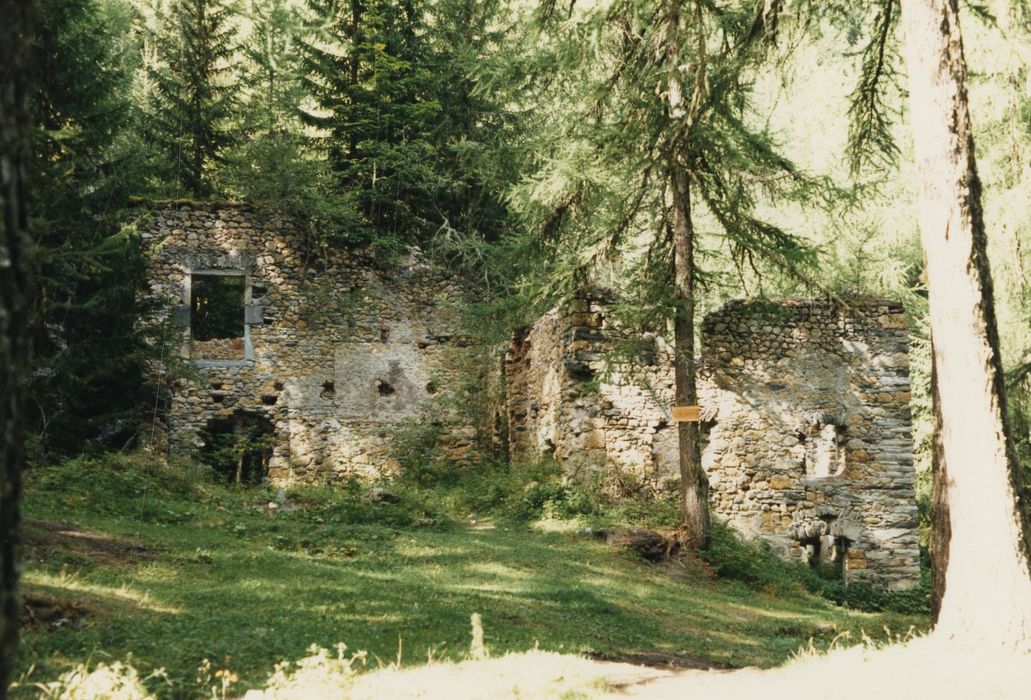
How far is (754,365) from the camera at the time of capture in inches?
553

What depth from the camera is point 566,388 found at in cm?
1414

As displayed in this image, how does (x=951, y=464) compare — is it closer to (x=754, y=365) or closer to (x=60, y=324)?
(x=754, y=365)

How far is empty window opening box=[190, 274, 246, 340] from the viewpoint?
769 inches

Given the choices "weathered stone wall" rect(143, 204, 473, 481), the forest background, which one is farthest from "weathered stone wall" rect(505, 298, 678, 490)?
"weathered stone wall" rect(143, 204, 473, 481)

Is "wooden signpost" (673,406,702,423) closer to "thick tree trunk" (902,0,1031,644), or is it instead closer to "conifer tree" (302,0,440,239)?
"thick tree trunk" (902,0,1031,644)

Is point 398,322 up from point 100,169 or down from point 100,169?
down

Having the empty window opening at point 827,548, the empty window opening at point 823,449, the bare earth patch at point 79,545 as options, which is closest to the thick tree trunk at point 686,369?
the empty window opening at point 827,548

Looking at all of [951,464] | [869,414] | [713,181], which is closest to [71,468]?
[713,181]

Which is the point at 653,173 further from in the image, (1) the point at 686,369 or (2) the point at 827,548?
(2) the point at 827,548

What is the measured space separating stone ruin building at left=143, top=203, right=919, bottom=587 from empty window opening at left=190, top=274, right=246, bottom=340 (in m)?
1.58

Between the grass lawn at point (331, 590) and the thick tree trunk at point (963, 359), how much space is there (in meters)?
1.91

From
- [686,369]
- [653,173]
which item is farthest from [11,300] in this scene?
[653,173]

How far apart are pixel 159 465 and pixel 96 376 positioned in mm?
1677

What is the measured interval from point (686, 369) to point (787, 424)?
3.11 m
